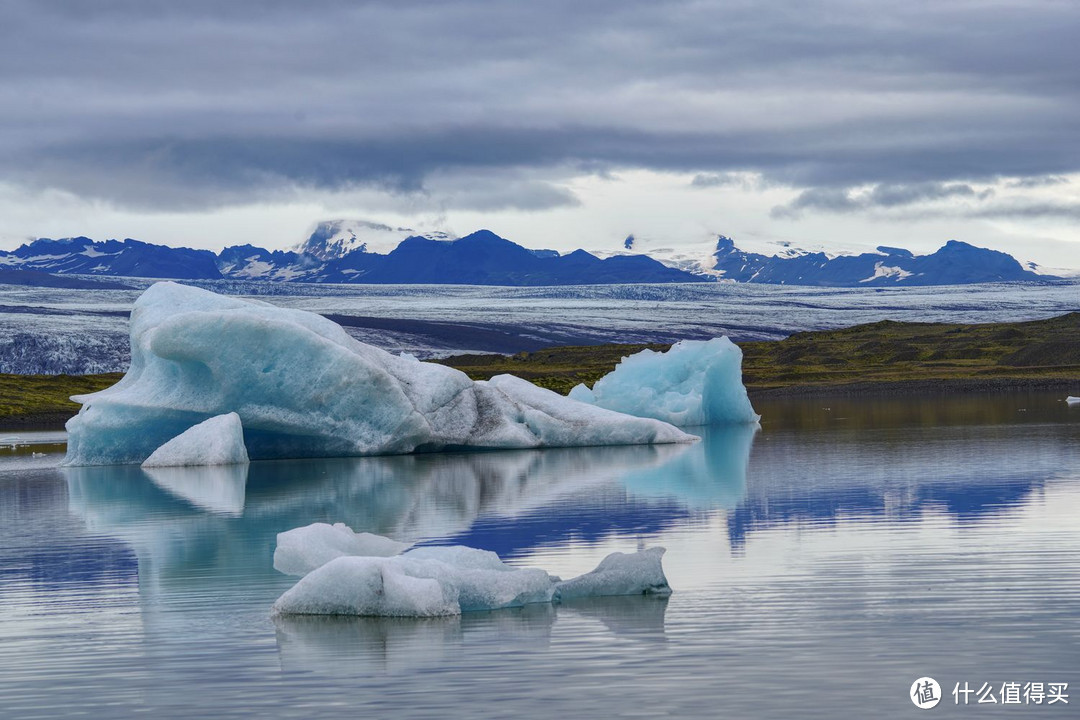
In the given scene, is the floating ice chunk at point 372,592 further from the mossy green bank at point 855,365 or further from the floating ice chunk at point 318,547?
the mossy green bank at point 855,365

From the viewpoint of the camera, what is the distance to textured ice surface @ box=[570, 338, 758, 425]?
40.5 meters

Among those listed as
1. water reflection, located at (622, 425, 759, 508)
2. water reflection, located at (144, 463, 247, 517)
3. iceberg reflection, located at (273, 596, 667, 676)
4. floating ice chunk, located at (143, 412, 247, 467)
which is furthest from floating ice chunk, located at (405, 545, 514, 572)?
floating ice chunk, located at (143, 412, 247, 467)

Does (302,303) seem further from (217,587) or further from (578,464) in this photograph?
(217,587)

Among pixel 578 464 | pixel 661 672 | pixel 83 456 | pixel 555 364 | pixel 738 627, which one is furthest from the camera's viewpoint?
pixel 555 364

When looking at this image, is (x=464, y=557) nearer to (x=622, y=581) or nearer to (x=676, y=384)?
(x=622, y=581)

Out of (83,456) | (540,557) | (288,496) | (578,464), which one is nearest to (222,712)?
(540,557)

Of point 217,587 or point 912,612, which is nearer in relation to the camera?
point 912,612

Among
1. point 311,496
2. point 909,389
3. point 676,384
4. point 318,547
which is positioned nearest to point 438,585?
point 318,547

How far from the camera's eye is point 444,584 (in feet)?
39.5

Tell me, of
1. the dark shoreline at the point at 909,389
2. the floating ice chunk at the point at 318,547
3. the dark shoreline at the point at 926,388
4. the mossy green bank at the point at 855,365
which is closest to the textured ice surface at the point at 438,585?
the floating ice chunk at the point at 318,547

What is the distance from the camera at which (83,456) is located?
3167cm

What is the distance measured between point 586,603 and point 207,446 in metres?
18.7

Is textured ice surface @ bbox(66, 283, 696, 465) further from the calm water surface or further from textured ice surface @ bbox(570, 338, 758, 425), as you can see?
textured ice surface @ bbox(570, 338, 758, 425)

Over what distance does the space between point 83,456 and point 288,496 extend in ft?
30.1
